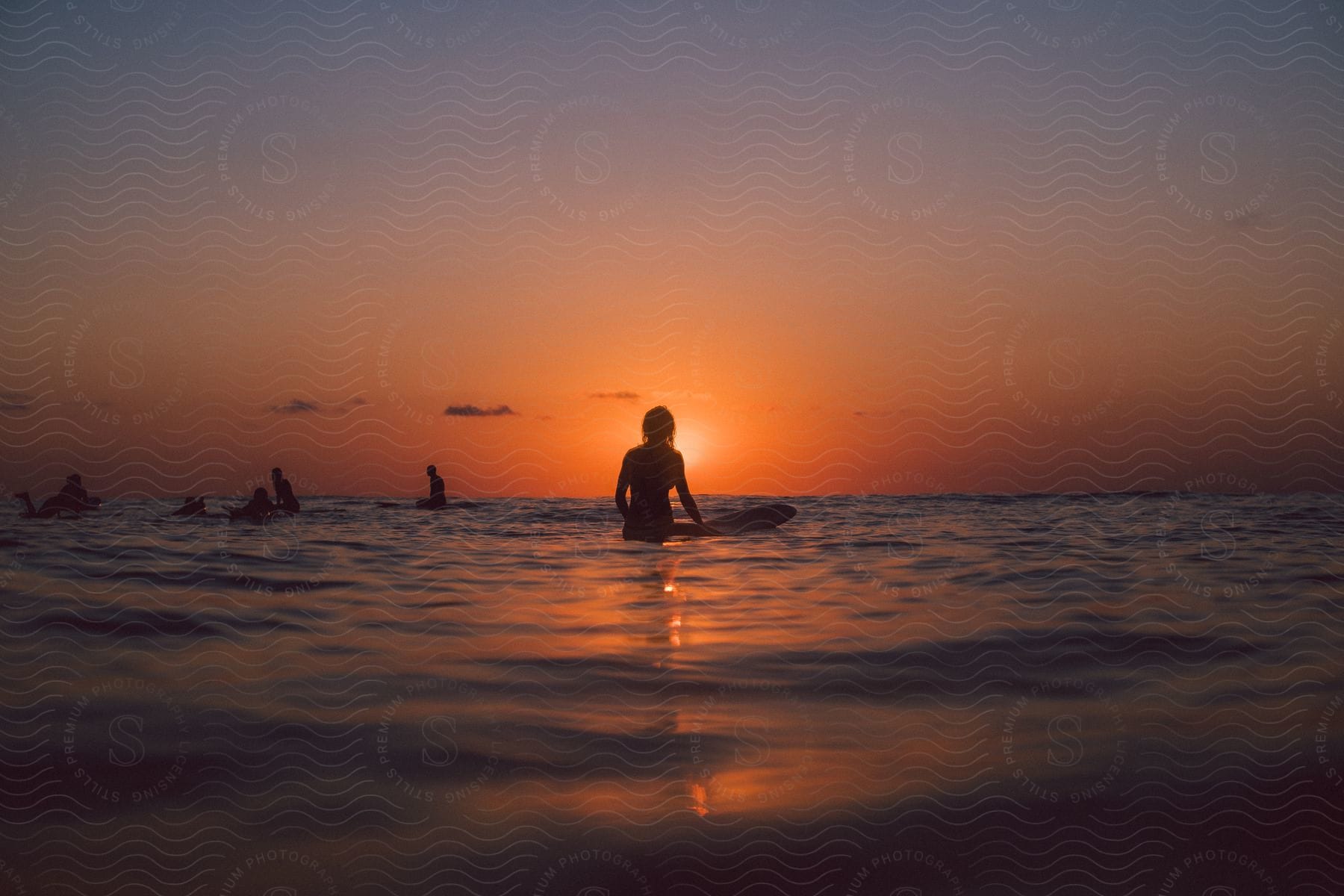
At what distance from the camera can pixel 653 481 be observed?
11.8 m

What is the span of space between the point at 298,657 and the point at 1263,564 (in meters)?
11.6

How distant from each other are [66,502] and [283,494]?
194 inches

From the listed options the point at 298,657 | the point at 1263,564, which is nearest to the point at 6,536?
the point at 298,657

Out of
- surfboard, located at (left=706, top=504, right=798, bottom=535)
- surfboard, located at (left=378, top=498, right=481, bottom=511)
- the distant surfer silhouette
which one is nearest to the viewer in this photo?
surfboard, located at (left=706, top=504, right=798, bottom=535)

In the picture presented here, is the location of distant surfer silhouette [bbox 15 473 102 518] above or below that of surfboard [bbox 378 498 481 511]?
above

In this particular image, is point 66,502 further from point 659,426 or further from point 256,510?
point 659,426

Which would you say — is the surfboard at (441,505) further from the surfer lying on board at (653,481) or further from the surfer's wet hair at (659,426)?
the surfer's wet hair at (659,426)

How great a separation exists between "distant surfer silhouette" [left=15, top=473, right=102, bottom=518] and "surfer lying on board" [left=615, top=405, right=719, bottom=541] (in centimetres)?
1504

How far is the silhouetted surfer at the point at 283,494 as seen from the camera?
20.8 metres

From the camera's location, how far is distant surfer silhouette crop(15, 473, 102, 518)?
18969 millimetres

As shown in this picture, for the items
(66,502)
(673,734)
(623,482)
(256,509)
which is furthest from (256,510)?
(673,734)

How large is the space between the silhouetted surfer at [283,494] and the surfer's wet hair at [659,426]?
13244 millimetres

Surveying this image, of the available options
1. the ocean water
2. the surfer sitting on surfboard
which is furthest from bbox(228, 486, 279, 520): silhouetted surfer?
the ocean water

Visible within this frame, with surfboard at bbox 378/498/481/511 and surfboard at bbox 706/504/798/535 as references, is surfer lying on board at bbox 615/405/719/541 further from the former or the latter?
surfboard at bbox 378/498/481/511
